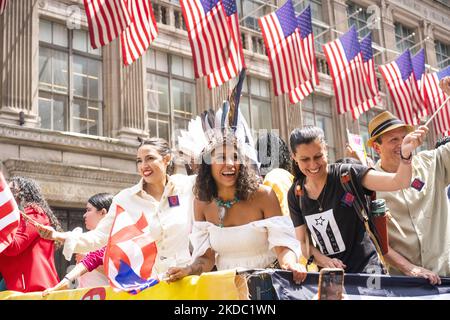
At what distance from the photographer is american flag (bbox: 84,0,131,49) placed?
444 inches

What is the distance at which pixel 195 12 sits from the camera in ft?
39.7

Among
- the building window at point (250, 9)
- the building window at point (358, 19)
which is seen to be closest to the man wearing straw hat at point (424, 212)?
the building window at point (250, 9)

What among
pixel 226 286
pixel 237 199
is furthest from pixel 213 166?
pixel 226 286

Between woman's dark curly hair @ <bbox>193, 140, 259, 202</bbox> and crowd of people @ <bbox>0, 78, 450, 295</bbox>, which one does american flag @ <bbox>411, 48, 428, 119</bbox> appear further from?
woman's dark curly hair @ <bbox>193, 140, 259, 202</bbox>

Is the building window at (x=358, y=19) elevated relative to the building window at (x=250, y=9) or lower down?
elevated

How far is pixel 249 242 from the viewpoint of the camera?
350 cm

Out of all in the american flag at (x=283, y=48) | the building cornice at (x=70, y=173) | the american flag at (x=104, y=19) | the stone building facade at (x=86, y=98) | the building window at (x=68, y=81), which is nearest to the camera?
the american flag at (x=104, y=19)

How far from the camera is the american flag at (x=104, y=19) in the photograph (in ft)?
37.0

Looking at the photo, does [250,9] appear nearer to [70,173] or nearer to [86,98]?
[86,98]

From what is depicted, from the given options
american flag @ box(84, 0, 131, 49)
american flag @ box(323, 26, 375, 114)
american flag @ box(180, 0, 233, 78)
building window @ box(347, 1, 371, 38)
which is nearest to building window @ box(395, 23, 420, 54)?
building window @ box(347, 1, 371, 38)

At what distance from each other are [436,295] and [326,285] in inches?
26.2

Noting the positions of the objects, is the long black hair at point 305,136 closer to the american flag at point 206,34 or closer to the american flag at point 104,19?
the american flag at point 104,19

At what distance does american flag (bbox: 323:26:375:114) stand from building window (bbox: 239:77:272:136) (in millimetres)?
2685
